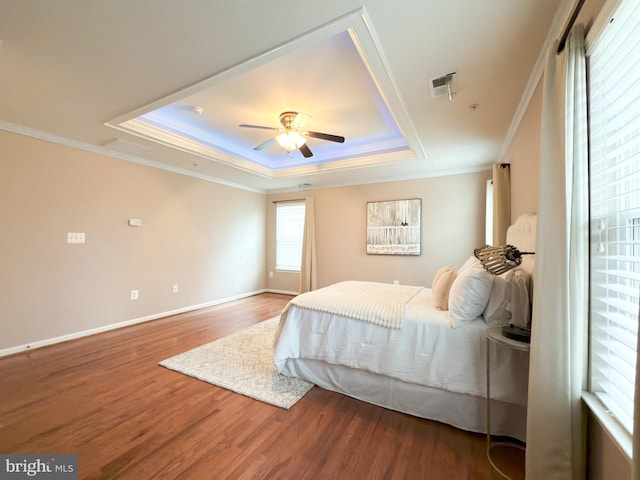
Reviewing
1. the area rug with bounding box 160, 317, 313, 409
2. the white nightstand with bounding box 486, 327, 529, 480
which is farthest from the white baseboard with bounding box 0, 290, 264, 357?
the white nightstand with bounding box 486, 327, 529, 480

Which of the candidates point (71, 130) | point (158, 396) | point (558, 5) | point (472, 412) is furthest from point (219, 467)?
point (71, 130)

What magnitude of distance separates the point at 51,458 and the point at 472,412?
2.57 meters

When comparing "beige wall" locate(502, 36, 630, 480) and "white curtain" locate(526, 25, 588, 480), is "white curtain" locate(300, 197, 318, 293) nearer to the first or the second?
"beige wall" locate(502, 36, 630, 480)

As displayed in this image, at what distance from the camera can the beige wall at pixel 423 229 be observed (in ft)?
14.2

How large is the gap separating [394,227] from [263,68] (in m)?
→ 3.42

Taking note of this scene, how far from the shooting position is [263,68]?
224cm

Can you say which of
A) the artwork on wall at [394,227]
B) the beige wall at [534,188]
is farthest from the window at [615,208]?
the artwork on wall at [394,227]

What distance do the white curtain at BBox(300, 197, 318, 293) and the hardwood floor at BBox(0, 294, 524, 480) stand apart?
11.1ft

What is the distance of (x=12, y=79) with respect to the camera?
2.08 meters

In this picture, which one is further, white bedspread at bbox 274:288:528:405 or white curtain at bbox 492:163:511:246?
white curtain at bbox 492:163:511:246

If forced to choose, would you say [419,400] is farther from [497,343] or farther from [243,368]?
[243,368]

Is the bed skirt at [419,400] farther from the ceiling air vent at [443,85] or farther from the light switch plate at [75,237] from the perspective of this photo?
the light switch plate at [75,237]

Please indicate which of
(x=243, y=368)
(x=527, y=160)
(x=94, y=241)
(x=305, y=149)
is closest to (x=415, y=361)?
(x=243, y=368)

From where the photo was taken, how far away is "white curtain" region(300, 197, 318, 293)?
18.4 ft
